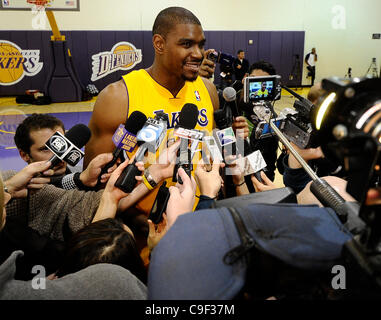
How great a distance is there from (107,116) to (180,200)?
1144mm

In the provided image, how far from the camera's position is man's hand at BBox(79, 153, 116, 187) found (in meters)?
1.65

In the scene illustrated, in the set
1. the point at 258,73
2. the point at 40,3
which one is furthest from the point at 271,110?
the point at 40,3

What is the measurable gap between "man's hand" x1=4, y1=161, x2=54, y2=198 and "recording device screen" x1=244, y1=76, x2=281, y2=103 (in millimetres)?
1108

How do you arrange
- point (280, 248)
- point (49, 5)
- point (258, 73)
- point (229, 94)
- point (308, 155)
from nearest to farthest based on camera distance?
point (280, 248) → point (308, 155) → point (229, 94) → point (258, 73) → point (49, 5)

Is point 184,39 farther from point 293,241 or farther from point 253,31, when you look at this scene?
point 253,31

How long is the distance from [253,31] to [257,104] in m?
10.4

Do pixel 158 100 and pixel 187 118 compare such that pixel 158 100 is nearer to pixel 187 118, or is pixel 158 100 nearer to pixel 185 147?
pixel 187 118

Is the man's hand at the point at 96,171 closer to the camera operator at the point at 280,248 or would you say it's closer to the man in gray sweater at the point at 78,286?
the man in gray sweater at the point at 78,286

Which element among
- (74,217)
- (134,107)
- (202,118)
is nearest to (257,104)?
(202,118)

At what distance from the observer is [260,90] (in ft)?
6.01

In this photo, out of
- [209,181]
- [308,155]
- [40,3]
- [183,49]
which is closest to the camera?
[209,181]

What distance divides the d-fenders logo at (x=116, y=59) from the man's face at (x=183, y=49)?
8.78 m

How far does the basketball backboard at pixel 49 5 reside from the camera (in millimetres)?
9477

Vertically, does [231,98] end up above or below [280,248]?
above
